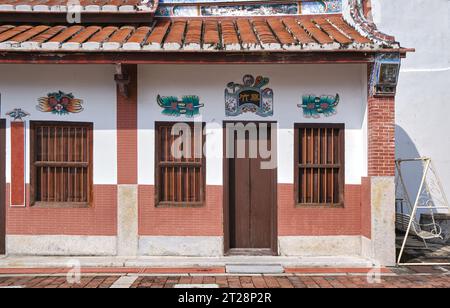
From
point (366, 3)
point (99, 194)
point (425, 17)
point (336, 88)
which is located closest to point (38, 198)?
point (99, 194)

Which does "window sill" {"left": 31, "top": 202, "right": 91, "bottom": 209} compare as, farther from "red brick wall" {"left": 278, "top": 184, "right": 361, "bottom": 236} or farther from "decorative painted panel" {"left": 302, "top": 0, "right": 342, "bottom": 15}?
"decorative painted panel" {"left": 302, "top": 0, "right": 342, "bottom": 15}

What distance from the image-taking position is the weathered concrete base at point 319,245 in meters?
8.45

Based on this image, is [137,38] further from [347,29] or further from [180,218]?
[347,29]

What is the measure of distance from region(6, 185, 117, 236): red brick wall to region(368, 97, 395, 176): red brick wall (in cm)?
504

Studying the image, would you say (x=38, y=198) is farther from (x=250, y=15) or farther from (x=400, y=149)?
(x=400, y=149)

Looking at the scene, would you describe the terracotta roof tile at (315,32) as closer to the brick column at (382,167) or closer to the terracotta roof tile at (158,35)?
the brick column at (382,167)

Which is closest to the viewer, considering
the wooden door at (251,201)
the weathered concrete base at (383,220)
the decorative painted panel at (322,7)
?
the weathered concrete base at (383,220)

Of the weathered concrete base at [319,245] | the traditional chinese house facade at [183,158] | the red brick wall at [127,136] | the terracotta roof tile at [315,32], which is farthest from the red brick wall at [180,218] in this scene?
the terracotta roof tile at [315,32]

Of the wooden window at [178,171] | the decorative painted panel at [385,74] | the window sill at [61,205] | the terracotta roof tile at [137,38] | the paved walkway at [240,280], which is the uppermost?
the terracotta roof tile at [137,38]

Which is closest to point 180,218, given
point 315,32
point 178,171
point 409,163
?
point 178,171

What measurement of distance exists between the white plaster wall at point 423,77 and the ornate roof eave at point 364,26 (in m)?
4.49

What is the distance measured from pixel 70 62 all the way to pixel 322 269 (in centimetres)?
574

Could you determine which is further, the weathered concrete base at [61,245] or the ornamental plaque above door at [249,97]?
the ornamental plaque above door at [249,97]

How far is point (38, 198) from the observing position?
28.2ft
